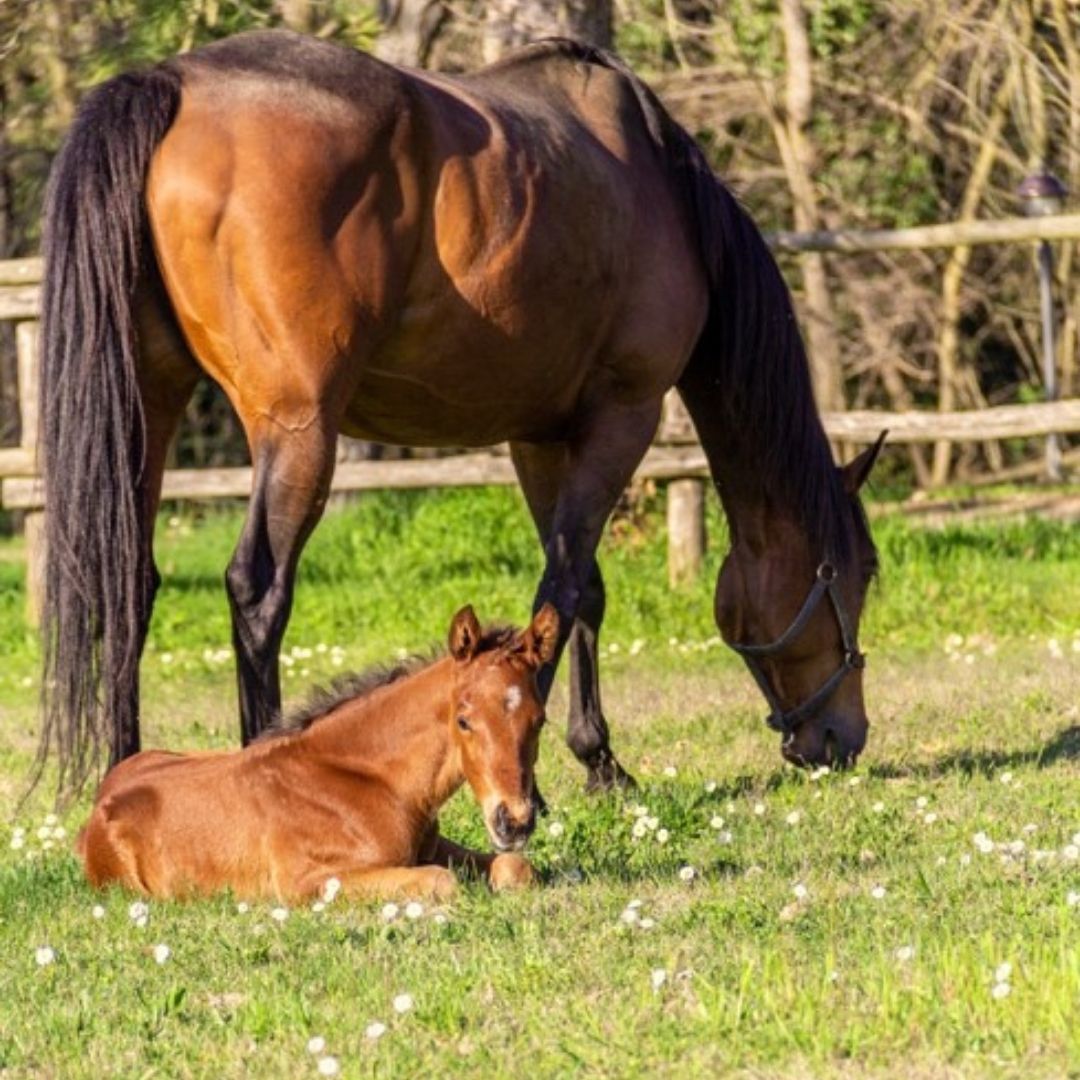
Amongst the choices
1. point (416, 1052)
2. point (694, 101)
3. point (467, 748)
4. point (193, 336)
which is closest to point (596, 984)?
point (416, 1052)

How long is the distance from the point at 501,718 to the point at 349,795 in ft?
1.67

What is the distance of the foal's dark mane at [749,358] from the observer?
23.8 ft

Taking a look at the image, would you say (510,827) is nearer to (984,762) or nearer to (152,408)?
(152,408)

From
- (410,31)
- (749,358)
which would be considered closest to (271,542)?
(749,358)

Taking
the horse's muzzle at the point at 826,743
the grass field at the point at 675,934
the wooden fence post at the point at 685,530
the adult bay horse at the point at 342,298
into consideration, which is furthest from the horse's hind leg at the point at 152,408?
the wooden fence post at the point at 685,530

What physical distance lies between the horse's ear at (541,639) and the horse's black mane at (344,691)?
Answer: 0.32m

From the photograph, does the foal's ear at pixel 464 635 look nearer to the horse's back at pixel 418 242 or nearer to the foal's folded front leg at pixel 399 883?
the foal's folded front leg at pixel 399 883

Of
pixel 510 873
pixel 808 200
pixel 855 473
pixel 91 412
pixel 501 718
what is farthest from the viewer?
pixel 808 200

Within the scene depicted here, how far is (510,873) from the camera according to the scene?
5.44 metres

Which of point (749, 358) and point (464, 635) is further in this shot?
point (749, 358)

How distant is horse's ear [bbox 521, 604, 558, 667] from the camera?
5.32 meters

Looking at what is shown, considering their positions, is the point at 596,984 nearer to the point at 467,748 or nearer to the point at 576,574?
the point at 467,748

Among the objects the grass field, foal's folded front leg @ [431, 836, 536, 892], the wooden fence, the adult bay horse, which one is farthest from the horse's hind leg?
the wooden fence

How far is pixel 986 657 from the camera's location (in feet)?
33.0
